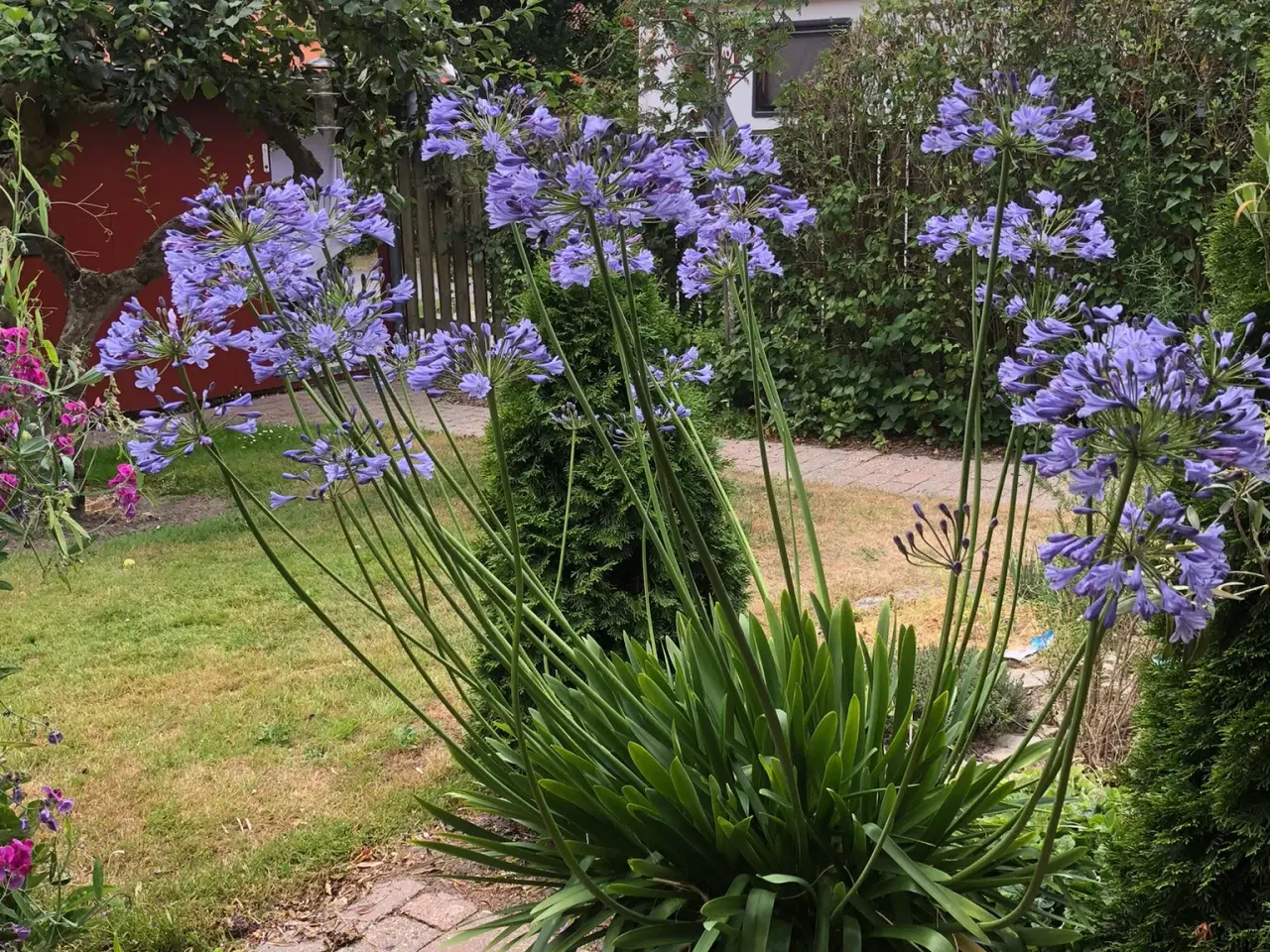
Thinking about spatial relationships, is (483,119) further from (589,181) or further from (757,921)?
(757,921)

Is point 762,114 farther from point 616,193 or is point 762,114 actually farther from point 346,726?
point 616,193

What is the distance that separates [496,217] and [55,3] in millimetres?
5661

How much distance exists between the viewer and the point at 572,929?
212 cm

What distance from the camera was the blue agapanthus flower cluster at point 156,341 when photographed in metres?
1.81

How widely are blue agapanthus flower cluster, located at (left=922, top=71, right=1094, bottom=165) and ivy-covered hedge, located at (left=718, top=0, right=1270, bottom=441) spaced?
5501mm

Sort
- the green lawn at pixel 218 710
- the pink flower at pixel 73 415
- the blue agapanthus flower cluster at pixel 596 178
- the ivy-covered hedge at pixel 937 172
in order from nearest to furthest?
the blue agapanthus flower cluster at pixel 596 178 < the pink flower at pixel 73 415 < the green lawn at pixel 218 710 < the ivy-covered hedge at pixel 937 172

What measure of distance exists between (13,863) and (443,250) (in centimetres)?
970

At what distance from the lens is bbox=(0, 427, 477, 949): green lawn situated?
125 inches

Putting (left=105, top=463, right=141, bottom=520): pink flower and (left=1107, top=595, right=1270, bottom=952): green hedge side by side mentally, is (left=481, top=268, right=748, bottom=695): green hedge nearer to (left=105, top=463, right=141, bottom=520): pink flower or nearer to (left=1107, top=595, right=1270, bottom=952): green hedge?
(left=105, top=463, right=141, bottom=520): pink flower

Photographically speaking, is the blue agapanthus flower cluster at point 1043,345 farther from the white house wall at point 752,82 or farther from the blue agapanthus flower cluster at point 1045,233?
the white house wall at point 752,82

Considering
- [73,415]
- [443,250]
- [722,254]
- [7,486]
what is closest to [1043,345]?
[722,254]

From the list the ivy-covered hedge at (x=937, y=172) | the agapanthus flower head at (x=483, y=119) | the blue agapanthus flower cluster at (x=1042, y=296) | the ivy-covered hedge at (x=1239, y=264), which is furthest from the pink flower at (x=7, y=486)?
the ivy-covered hedge at (x=937, y=172)

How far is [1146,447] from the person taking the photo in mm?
1192

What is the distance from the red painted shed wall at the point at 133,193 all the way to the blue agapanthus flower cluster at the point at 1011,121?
8439 mm
